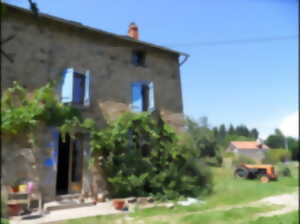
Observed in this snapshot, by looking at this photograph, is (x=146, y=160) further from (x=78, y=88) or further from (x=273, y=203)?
(x=273, y=203)

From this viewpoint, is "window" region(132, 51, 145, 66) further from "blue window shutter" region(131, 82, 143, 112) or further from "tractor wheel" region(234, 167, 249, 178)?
"tractor wheel" region(234, 167, 249, 178)

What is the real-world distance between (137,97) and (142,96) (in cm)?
48

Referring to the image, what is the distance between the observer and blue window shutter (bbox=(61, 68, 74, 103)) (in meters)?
7.60

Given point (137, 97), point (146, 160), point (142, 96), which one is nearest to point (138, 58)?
point (142, 96)

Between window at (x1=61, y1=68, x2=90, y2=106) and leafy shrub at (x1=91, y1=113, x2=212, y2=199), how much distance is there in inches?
53.6

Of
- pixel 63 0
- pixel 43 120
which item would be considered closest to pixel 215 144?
pixel 43 120

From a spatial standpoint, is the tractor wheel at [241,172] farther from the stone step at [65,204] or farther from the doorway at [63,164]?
the doorway at [63,164]

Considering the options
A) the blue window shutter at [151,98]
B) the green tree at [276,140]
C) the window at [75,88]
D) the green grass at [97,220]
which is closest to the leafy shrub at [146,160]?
the blue window shutter at [151,98]

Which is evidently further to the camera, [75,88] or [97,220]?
[75,88]

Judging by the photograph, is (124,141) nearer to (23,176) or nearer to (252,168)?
(23,176)

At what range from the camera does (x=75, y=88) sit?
27.4ft

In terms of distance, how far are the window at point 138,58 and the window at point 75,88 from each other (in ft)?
7.83

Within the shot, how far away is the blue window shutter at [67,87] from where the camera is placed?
24.9ft

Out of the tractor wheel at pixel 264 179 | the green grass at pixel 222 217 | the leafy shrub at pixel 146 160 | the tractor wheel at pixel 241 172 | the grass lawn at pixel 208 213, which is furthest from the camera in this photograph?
→ the tractor wheel at pixel 241 172
